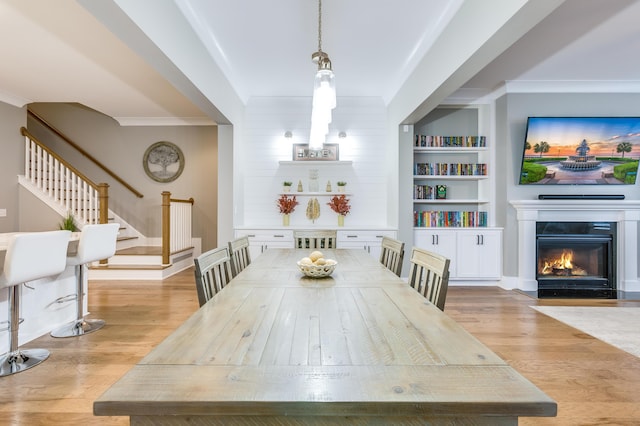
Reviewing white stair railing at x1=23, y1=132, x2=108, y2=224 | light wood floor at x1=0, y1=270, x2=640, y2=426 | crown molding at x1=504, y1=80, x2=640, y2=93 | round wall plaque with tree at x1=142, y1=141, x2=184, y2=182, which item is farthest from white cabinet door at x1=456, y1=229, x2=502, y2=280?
white stair railing at x1=23, y1=132, x2=108, y2=224

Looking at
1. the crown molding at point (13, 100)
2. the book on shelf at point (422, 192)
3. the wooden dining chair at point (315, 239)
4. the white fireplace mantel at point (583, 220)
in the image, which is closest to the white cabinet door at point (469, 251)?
the white fireplace mantel at point (583, 220)

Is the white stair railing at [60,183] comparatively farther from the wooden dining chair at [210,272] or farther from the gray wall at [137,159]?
the wooden dining chair at [210,272]

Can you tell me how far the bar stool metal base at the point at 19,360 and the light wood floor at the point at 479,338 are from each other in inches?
2.2

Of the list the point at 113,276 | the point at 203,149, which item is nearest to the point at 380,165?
the point at 203,149

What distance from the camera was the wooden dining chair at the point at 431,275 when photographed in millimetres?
1717

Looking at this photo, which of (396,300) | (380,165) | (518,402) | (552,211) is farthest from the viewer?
(380,165)

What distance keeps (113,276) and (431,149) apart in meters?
5.19

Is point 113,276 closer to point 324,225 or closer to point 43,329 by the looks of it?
point 43,329

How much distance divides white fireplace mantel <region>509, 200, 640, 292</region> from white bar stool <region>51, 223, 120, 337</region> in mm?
4960

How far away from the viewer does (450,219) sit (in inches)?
199

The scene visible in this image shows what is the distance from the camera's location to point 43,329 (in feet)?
10.2

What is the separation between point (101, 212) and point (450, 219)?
528 centimetres

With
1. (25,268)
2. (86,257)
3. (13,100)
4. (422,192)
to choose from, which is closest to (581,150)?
(422,192)

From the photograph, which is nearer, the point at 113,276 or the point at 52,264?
the point at 52,264
